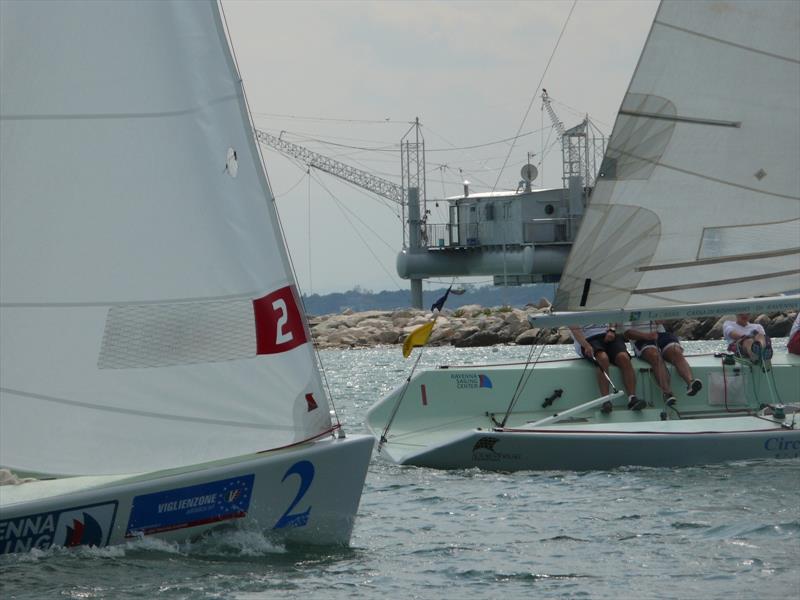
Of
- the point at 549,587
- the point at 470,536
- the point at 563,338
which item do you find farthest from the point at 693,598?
the point at 563,338

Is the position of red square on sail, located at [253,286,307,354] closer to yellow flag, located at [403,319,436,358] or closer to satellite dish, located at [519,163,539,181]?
yellow flag, located at [403,319,436,358]

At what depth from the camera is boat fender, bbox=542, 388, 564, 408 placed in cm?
1398

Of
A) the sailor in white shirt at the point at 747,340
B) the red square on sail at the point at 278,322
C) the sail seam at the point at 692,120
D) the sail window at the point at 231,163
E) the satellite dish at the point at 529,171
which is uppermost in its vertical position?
the satellite dish at the point at 529,171

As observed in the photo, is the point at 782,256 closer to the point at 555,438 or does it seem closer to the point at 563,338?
the point at 555,438

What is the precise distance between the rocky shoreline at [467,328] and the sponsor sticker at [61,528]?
3328 centimetres

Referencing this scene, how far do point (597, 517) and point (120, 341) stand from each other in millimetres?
3922

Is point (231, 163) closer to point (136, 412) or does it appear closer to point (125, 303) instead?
point (125, 303)

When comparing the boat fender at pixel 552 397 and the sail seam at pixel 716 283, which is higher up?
the sail seam at pixel 716 283

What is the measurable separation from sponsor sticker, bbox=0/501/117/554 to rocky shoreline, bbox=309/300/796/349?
33.3 metres

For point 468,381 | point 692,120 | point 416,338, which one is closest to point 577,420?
point 468,381

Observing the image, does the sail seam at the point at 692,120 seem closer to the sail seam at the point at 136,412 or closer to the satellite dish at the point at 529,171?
the sail seam at the point at 136,412

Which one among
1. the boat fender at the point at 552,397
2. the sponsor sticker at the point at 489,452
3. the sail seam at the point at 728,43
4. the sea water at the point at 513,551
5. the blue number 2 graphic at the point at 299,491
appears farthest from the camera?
the boat fender at the point at 552,397

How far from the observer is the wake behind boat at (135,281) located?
796 cm

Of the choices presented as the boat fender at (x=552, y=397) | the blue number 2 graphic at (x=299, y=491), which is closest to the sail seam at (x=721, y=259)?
the boat fender at (x=552, y=397)
